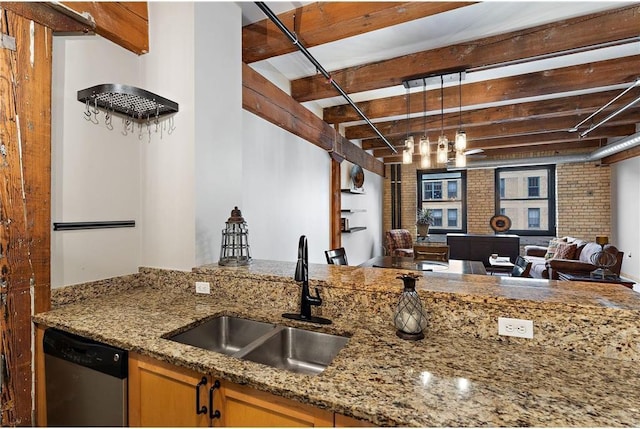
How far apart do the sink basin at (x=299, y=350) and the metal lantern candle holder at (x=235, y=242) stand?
70cm

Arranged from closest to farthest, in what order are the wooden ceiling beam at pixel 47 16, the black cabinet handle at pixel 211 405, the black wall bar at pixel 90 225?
the black cabinet handle at pixel 211 405, the wooden ceiling beam at pixel 47 16, the black wall bar at pixel 90 225

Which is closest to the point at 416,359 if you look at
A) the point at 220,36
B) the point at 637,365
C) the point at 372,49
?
the point at 637,365

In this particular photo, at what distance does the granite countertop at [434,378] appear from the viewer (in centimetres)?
79

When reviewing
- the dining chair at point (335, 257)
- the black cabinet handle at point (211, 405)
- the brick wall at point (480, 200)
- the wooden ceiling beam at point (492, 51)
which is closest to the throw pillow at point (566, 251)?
the brick wall at point (480, 200)

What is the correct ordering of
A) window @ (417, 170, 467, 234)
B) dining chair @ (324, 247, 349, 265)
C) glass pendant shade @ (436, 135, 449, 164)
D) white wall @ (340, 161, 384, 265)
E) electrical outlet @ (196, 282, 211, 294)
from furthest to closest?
window @ (417, 170, 467, 234)
white wall @ (340, 161, 384, 265)
dining chair @ (324, 247, 349, 265)
glass pendant shade @ (436, 135, 449, 164)
electrical outlet @ (196, 282, 211, 294)

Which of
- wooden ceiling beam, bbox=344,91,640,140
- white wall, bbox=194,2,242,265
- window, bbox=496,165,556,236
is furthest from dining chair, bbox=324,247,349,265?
window, bbox=496,165,556,236

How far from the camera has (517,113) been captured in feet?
13.9

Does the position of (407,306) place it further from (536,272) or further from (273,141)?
(536,272)

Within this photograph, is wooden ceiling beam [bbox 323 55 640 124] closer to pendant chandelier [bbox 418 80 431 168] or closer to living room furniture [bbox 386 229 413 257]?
pendant chandelier [bbox 418 80 431 168]

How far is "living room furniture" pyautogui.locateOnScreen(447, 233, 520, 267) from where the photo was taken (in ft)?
21.6

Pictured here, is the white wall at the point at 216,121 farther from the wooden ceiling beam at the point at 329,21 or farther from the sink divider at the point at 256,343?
the sink divider at the point at 256,343

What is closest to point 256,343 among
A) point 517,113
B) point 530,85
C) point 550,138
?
point 530,85

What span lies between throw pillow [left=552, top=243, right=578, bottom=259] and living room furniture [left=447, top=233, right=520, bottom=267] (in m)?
1.19

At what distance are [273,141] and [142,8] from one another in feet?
5.03
